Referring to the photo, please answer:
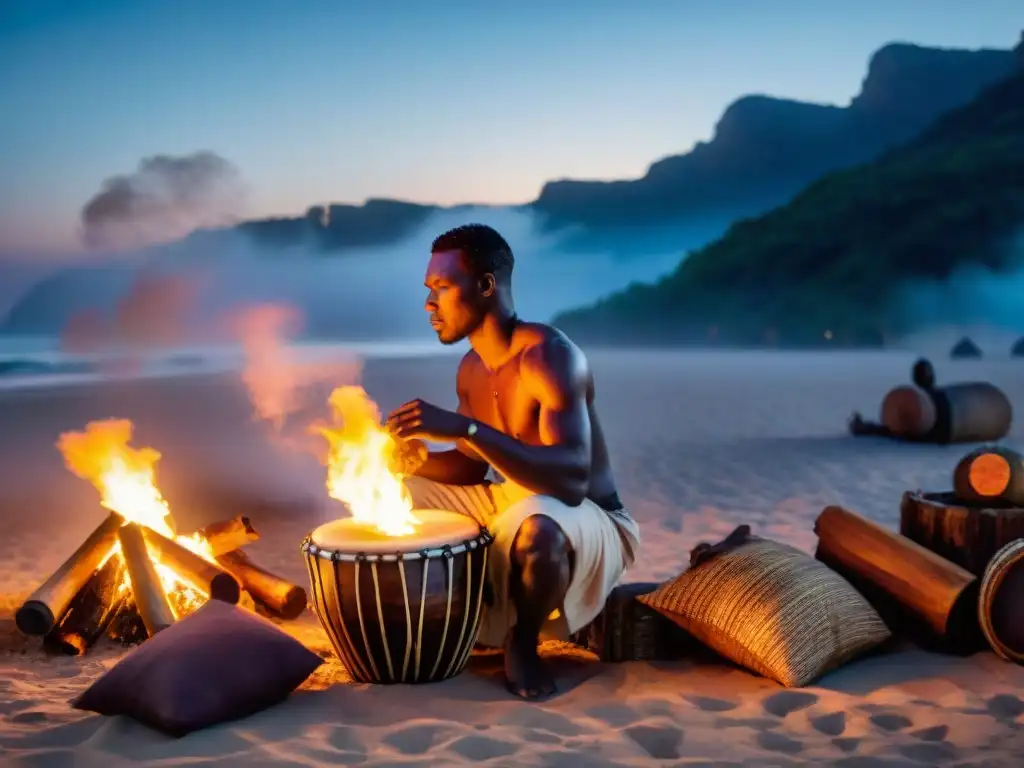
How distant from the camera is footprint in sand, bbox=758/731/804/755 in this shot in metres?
3.05

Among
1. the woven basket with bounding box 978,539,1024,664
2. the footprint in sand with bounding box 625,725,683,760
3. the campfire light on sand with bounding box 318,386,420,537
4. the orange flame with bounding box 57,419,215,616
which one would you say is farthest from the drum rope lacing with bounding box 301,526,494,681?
the woven basket with bounding box 978,539,1024,664

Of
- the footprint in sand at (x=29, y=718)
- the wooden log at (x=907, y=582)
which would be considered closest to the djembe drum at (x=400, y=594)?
the footprint in sand at (x=29, y=718)

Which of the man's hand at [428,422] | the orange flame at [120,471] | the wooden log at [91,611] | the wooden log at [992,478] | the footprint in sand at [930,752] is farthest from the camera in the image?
the orange flame at [120,471]

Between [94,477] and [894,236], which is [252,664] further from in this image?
[894,236]

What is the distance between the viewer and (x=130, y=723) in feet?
10.5

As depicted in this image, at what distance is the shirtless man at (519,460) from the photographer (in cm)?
346

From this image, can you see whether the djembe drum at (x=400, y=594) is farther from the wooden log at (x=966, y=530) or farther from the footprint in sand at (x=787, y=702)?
the wooden log at (x=966, y=530)

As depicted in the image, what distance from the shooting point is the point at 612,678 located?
379cm

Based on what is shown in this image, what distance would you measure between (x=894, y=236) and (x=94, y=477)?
2561 inches

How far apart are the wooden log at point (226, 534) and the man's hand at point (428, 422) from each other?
1.92 meters

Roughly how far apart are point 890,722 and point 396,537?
1.85 metres

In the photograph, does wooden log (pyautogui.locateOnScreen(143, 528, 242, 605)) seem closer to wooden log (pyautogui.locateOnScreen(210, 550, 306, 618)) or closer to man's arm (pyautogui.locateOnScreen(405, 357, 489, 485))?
wooden log (pyautogui.locateOnScreen(210, 550, 306, 618))

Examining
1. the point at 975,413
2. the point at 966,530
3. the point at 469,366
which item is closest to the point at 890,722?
the point at 966,530

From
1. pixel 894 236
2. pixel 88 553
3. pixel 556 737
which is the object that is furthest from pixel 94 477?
pixel 894 236
